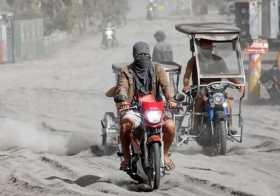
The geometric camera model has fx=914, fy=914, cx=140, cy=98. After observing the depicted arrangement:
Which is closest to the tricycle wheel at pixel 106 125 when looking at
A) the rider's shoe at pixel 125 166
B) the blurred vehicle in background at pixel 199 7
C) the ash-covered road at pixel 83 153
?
the ash-covered road at pixel 83 153

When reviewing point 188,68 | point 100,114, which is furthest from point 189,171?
point 100,114

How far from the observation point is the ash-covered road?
988 centimetres

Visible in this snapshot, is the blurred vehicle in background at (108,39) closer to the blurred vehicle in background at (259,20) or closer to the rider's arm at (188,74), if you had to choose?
the blurred vehicle in background at (259,20)

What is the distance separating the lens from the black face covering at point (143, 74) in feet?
34.0

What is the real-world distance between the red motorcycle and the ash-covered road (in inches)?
7.6

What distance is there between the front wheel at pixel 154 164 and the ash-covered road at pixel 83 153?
0.14 meters

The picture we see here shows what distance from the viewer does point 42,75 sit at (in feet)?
101

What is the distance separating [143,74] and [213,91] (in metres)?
2.81

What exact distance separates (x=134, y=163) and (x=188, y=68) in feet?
12.8

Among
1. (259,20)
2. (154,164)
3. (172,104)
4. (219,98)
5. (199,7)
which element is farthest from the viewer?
(199,7)

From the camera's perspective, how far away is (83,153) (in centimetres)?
1354

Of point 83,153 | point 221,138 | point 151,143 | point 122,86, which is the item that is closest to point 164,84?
point 122,86

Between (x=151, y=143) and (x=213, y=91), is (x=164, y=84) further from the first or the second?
(x=213, y=91)

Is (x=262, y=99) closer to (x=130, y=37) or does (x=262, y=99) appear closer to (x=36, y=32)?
(x=36, y=32)
